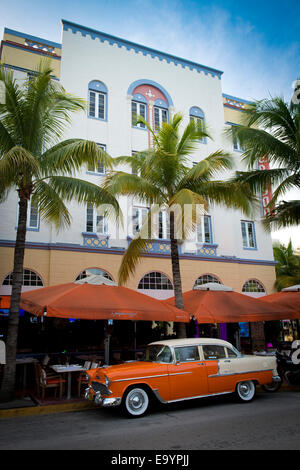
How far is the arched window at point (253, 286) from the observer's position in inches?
770

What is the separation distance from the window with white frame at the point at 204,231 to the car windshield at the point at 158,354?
34.7ft

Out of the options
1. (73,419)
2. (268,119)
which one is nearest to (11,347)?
(73,419)

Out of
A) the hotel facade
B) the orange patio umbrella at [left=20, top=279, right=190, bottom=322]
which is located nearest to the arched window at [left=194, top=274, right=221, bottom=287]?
the hotel facade

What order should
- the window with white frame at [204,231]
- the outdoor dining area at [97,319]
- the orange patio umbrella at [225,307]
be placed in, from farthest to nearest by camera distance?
the window with white frame at [204,231], the orange patio umbrella at [225,307], the outdoor dining area at [97,319]

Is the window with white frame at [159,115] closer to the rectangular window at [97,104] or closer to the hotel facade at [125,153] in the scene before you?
the hotel facade at [125,153]

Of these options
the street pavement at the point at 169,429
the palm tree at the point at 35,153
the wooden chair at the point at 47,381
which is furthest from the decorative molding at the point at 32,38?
the street pavement at the point at 169,429

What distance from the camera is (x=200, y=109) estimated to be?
20953mm

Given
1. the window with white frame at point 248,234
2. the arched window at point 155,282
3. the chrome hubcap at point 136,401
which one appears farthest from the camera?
the window with white frame at point 248,234

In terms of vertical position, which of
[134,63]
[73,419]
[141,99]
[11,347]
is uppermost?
[134,63]

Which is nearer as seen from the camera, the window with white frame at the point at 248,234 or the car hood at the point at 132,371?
the car hood at the point at 132,371

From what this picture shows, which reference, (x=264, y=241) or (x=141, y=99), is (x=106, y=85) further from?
(x=264, y=241)

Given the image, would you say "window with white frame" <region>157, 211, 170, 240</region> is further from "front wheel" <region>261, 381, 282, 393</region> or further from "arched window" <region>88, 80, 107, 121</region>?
"front wheel" <region>261, 381, 282, 393</region>
